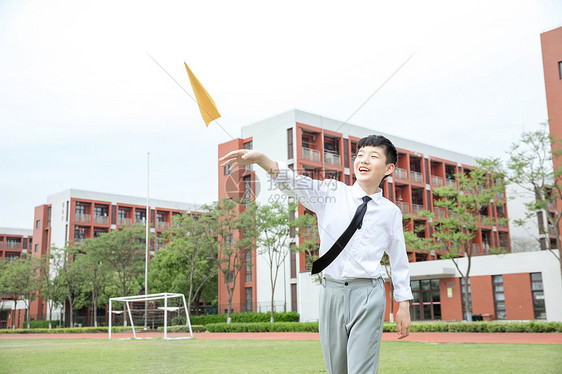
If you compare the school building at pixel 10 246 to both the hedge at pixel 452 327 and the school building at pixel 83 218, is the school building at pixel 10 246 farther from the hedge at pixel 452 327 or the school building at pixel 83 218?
the hedge at pixel 452 327

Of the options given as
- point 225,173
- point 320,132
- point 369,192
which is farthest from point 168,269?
point 369,192

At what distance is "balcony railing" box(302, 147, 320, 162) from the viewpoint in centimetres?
3447

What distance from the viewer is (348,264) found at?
3016mm

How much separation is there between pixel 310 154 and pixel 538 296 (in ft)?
51.2

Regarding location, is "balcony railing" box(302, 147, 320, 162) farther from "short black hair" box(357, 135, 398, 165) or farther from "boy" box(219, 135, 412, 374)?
"boy" box(219, 135, 412, 374)

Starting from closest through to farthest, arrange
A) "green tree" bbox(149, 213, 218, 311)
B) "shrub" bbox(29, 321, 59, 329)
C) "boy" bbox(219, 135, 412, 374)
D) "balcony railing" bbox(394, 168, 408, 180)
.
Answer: "boy" bbox(219, 135, 412, 374) < "green tree" bbox(149, 213, 218, 311) < "balcony railing" bbox(394, 168, 408, 180) < "shrub" bbox(29, 321, 59, 329)

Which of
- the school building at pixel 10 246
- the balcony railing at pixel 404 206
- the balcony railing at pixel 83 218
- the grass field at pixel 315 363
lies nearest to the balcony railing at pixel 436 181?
the balcony railing at pixel 404 206

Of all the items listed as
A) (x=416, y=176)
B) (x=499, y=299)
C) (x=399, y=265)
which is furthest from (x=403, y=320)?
(x=416, y=176)

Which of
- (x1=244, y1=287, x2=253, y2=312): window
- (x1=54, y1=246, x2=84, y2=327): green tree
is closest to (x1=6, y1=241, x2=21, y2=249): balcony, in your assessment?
(x1=54, y1=246, x2=84, y2=327): green tree

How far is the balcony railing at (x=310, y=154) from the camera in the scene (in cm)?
3447

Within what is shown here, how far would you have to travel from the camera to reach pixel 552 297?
2484 centimetres

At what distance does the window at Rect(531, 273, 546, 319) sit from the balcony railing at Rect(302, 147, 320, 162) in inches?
580

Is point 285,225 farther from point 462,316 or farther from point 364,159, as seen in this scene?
point 364,159

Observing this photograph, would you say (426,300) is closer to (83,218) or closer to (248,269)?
(248,269)
